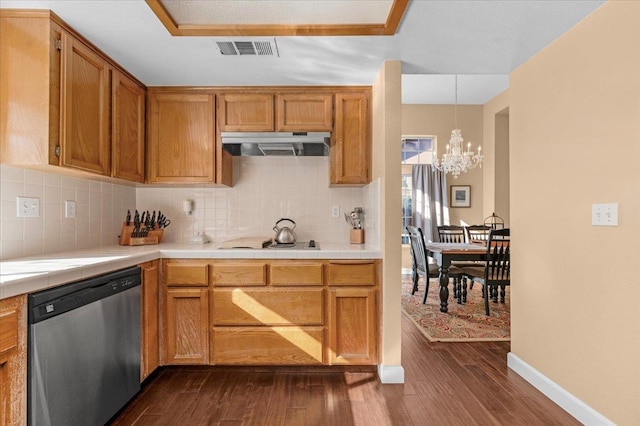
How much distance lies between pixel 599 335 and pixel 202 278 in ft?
7.84

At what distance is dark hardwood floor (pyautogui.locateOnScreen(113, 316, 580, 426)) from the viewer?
194 centimetres

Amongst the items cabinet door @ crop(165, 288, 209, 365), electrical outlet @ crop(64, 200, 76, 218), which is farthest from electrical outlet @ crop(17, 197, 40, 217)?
cabinet door @ crop(165, 288, 209, 365)

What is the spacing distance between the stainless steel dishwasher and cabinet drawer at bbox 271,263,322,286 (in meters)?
0.88

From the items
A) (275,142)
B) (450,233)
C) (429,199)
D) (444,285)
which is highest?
(275,142)

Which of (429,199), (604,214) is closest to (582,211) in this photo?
(604,214)

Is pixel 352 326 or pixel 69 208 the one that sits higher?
pixel 69 208

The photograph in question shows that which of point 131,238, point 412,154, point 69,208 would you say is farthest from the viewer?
→ point 412,154

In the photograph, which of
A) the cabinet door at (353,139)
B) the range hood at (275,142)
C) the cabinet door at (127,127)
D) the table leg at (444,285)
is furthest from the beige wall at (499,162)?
Answer: the cabinet door at (127,127)

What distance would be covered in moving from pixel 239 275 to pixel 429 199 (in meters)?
4.60

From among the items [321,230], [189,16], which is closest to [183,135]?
[189,16]

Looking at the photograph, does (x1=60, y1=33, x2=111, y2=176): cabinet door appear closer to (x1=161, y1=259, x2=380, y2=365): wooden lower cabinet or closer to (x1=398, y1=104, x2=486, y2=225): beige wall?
(x1=161, y1=259, x2=380, y2=365): wooden lower cabinet

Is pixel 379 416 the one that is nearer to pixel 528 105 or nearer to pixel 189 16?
pixel 528 105

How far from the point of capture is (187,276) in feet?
8.05

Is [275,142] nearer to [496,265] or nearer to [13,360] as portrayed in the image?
[13,360]
